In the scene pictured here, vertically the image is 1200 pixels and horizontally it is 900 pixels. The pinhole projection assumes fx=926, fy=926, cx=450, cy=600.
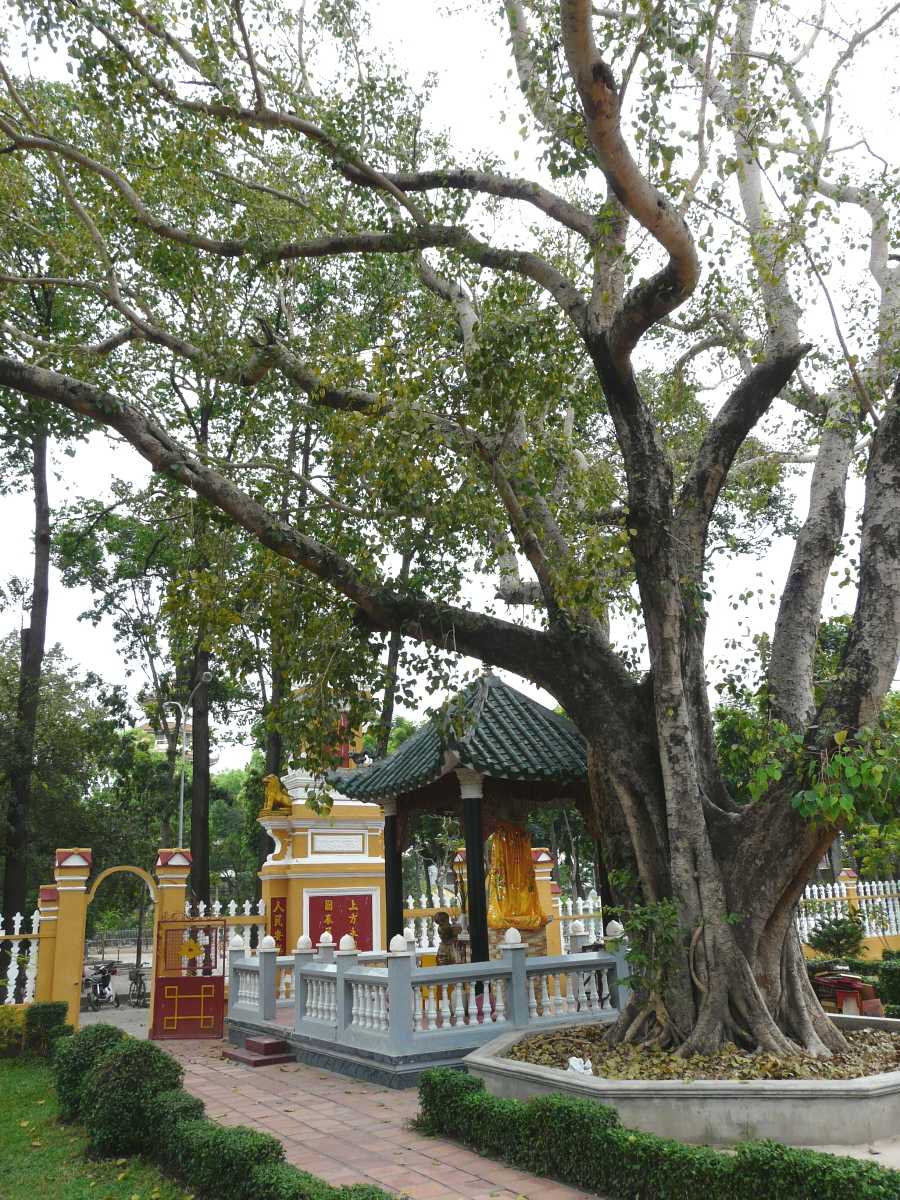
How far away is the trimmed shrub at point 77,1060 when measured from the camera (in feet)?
23.5

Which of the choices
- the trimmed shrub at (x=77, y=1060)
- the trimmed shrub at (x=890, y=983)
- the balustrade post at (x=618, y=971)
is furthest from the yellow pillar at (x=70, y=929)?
the trimmed shrub at (x=890, y=983)

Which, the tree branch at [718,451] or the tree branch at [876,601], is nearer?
the tree branch at [876,601]

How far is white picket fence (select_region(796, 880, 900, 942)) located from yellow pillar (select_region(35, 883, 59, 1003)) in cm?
1190

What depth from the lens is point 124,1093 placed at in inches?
248

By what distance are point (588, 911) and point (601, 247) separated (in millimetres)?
10554

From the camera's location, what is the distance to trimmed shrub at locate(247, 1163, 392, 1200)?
4.28 m

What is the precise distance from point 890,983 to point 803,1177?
8.30 metres

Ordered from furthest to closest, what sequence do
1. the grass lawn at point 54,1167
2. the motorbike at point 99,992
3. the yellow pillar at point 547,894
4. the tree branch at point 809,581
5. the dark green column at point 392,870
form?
the motorbike at point 99,992
the yellow pillar at point 547,894
the dark green column at point 392,870
the tree branch at point 809,581
the grass lawn at point 54,1167

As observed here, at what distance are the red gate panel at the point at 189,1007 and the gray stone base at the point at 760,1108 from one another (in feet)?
23.8

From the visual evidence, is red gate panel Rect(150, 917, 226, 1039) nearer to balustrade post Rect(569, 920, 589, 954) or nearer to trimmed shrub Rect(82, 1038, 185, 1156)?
balustrade post Rect(569, 920, 589, 954)

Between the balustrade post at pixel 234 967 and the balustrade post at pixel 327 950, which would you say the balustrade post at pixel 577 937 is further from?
the balustrade post at pixel 234 967

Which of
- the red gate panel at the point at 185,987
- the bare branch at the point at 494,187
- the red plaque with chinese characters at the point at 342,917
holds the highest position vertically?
the bare branch at the point at 494,187

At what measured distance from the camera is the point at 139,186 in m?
10.4

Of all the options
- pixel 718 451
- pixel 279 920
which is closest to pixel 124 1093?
pixel 718 451
